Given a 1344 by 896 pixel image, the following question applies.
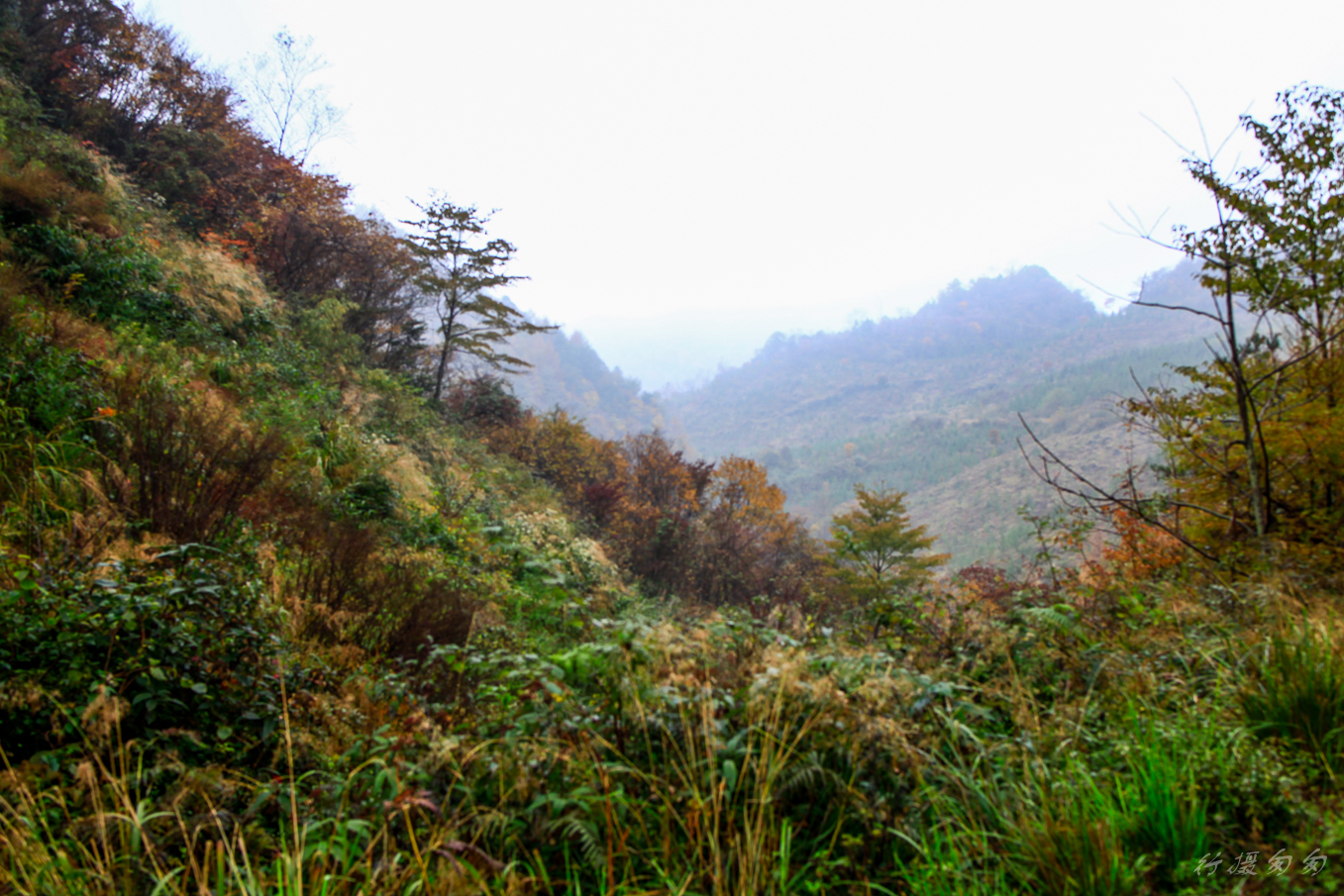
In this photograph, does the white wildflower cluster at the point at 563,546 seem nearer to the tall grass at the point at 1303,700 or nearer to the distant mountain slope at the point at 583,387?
the tall grass at the point at 1303,700

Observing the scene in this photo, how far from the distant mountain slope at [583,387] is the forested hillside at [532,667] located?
3488 inches

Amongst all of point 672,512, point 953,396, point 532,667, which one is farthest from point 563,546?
point 953,396

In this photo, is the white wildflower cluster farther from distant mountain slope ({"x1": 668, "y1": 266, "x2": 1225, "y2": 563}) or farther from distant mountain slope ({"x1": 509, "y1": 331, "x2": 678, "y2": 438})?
distant mountain slope ({"x1": 509, "y1": 331, "x2": 678, "y2": 438})

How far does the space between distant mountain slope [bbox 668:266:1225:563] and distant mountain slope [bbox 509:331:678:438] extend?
54.9 ft

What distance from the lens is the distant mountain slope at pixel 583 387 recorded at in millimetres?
98125

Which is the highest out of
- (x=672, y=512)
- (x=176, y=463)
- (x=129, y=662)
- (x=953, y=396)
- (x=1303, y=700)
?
(x=953, y=396)

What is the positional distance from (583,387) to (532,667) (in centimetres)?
10399

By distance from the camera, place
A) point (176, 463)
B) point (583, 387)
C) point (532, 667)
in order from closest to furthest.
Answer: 1. point (532, 667)
2. point (176, 463)
3. point (583, 387)

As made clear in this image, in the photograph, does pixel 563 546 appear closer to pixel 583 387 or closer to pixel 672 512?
pixel 672 512

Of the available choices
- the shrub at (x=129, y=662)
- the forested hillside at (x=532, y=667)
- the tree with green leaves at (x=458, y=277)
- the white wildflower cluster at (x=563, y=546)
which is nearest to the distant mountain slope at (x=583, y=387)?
the tree with green leaves at (x=458, y=277)

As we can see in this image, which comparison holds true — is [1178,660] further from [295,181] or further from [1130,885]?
[295,181]

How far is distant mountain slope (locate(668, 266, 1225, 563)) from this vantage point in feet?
254

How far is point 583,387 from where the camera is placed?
4104 inches

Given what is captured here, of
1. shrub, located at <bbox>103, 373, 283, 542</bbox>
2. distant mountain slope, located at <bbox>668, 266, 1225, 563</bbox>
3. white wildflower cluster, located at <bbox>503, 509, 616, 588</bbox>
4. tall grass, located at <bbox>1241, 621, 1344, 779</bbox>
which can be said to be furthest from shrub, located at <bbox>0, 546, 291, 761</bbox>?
distant mountain slope, located at <bbox>668, 266, 1225, 563</bbox>
